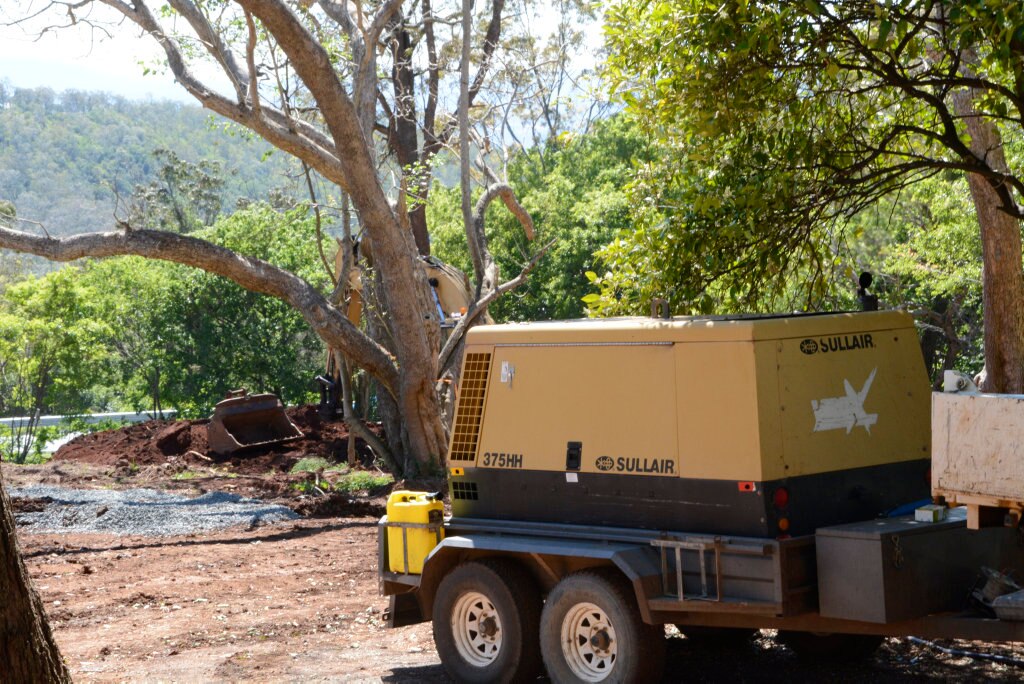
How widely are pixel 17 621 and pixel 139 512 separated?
1221 cm

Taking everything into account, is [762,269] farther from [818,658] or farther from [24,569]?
[24,569]

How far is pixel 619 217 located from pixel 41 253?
1694 centimetres

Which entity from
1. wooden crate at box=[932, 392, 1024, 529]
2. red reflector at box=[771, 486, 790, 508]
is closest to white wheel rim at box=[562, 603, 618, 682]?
red reflector at box=[771, 486, 790, 508]

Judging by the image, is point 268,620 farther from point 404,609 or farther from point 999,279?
point 999,279

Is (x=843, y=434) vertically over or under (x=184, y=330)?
under

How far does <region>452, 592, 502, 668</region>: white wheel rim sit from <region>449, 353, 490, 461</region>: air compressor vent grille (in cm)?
98

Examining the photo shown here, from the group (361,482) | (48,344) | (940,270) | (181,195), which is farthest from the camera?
(181,195)

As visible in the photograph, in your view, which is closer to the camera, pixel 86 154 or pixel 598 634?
pixel 598 634

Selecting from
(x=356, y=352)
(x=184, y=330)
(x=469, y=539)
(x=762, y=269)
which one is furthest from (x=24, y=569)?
(x=184, y=330)

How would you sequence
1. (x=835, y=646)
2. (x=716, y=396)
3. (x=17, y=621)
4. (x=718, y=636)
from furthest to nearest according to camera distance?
(x=718, y=636) → (x=835, y=646) → (x=716, y=396) → (x=17, y=621)

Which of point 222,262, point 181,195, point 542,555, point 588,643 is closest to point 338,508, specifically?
point 222,262

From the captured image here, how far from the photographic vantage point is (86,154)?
504 feet

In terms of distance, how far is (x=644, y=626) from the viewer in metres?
7.39

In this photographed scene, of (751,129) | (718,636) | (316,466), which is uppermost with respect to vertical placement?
(751,129)
